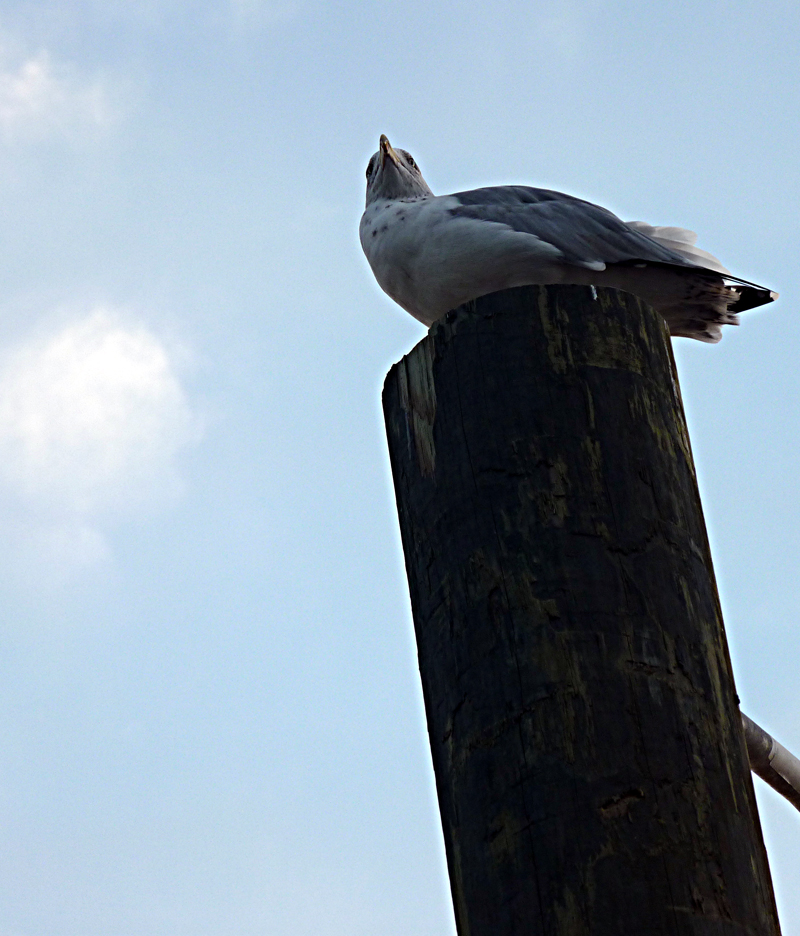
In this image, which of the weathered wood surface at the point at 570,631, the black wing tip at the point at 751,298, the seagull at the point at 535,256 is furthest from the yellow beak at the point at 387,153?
the weathered wood surface at the point at 570,631

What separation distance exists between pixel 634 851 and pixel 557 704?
288 millimetres

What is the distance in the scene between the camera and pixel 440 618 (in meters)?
2.54

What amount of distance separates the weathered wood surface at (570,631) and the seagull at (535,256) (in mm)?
1606

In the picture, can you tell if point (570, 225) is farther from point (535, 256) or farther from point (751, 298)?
point (751, 298)

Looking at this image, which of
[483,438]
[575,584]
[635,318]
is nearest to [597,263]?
[635,318]

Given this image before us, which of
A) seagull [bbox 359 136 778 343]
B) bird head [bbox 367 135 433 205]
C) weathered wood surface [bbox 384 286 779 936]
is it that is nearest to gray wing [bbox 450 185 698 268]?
seagull [bbox 359 136 778 343]

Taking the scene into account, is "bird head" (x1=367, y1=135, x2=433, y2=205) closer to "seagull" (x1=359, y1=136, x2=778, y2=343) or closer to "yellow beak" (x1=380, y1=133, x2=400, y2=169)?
"yellow beak" (x1=380, y1=133, x2=400, y2=169)

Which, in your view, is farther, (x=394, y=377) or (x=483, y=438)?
(x=394, y=377)

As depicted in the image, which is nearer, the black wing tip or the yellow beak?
the black wing tip

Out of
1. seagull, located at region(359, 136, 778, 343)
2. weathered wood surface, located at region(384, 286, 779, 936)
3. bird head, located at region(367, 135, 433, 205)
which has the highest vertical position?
bird head, located at region(367, 135, 433, 205)

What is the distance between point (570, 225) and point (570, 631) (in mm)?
2723

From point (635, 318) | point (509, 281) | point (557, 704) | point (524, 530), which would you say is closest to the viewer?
point (557, 704)

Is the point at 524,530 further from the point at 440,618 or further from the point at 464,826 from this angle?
the point at 464,826

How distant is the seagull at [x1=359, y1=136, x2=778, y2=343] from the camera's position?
177 inches
